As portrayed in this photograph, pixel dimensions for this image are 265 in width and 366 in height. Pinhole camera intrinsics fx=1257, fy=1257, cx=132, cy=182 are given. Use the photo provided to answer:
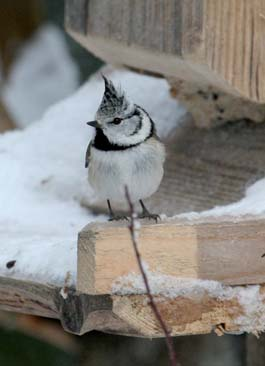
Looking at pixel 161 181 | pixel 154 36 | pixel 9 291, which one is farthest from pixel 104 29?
pixel 9 291

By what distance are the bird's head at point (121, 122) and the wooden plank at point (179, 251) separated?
2.60 feet

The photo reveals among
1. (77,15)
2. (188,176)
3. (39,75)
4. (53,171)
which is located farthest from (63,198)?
(39,75)

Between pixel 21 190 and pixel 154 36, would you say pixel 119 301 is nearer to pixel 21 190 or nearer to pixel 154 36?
pixel 154 36

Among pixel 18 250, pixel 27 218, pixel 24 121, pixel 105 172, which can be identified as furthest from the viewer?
pixel 24 121

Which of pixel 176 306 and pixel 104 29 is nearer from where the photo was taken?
pixel 176 306

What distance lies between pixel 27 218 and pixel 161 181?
48cm

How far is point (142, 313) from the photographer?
3090 mm

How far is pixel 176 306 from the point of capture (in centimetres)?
312

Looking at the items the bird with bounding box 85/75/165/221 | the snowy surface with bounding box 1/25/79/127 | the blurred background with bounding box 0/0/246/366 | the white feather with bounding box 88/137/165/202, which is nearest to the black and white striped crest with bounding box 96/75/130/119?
the bird with bounding box 85/75/165/221

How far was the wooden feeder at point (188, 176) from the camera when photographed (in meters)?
3.04

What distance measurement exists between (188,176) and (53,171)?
0.55 metres

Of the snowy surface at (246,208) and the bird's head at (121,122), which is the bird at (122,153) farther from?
the snowy surface at (246,208)

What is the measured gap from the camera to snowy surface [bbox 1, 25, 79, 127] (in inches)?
314

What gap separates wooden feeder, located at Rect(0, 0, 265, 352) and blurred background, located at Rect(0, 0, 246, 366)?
3.28 ft
